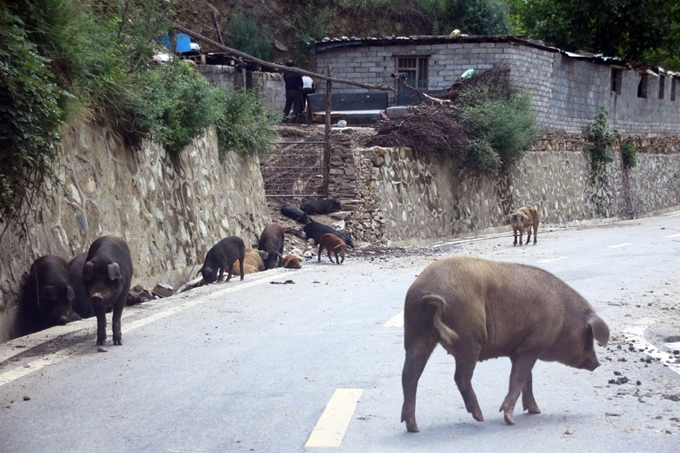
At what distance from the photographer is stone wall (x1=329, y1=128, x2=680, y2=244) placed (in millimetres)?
23234

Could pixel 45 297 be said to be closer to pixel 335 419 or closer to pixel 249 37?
pixel 335 419

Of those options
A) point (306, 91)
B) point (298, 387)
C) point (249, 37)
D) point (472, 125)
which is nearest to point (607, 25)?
point (249, 37)

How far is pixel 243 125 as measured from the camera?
19219 millimetres

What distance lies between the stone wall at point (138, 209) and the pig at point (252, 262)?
2.27ft

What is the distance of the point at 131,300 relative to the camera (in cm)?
1214

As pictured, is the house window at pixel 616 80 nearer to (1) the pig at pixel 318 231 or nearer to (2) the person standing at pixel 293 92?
(2) the person standing at pixel 293 92

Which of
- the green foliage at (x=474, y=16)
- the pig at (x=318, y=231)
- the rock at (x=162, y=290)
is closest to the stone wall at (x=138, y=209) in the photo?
the rock at (x=162, y=290)

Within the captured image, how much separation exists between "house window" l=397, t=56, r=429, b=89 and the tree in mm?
17041

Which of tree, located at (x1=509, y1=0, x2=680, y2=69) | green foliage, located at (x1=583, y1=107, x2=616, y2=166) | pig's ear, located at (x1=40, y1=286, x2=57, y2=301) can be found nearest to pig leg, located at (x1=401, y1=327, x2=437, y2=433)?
pig's ear, located at (x1=40, y1=286, x2=57, y2=301)

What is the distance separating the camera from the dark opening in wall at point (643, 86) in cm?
4403

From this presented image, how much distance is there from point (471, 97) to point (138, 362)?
2192cm

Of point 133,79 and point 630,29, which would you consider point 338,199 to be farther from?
point 630,29

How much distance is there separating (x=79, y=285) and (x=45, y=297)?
0.82 m

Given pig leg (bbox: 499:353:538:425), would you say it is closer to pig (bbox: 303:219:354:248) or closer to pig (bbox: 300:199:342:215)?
pig (bbox: 303:219:354:248)
